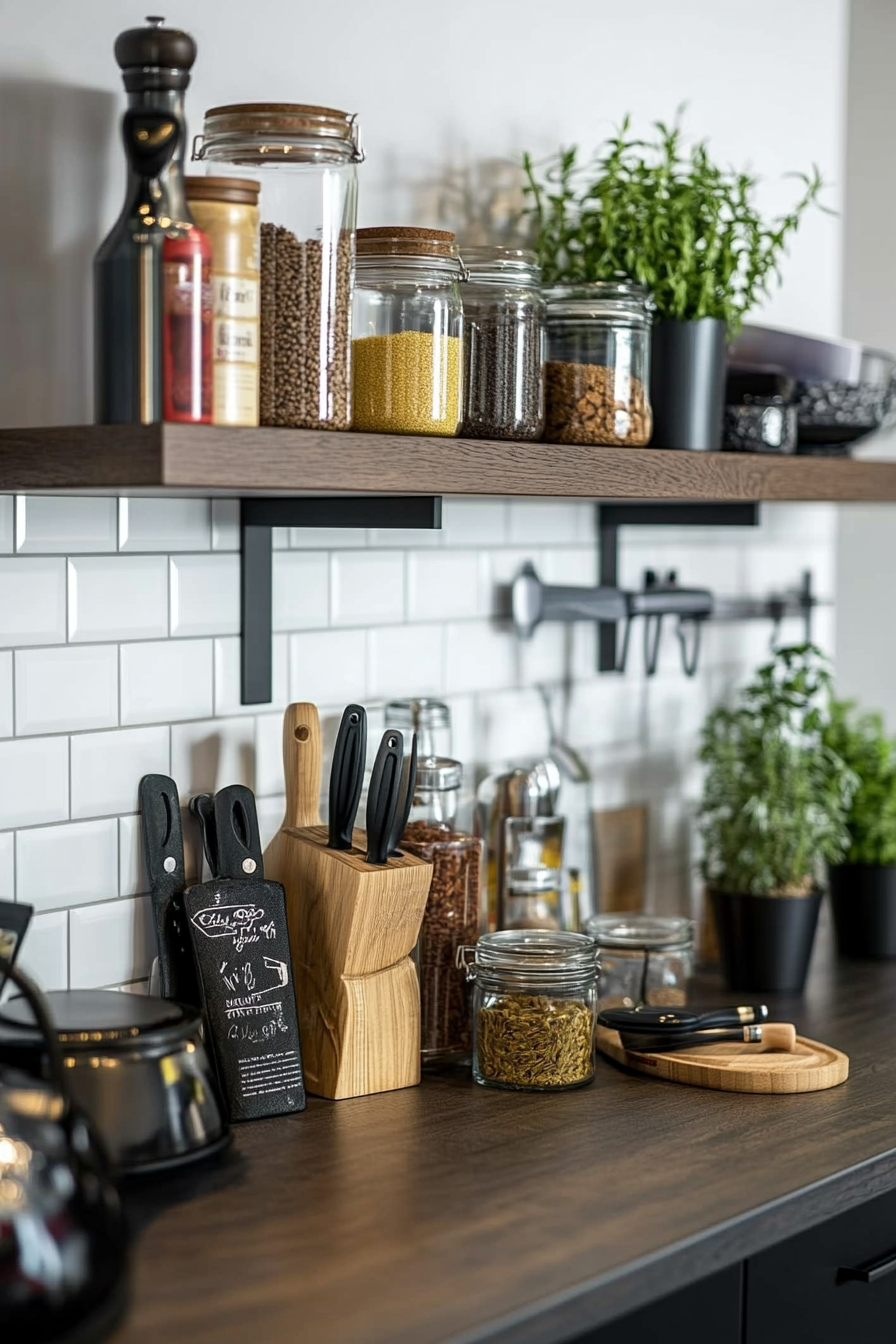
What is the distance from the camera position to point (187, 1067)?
1.39 meters

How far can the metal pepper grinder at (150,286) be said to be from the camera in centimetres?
132

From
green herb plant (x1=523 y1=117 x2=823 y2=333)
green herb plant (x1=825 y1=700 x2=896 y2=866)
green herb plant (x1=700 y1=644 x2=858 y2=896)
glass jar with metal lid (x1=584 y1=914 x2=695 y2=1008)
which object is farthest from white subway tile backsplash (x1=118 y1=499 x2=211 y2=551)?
green herb plant (x1=825 y1=700 x2=896 y2=866)

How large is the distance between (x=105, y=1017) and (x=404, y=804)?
42cm

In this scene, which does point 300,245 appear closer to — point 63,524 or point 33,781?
point 63,524

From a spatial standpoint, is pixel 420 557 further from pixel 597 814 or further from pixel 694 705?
pixel 694 705

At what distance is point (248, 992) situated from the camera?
5.18 feet

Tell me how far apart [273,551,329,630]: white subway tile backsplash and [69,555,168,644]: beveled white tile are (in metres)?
0.16

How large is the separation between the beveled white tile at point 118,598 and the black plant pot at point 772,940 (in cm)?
90

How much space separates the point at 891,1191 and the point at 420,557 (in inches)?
35.1

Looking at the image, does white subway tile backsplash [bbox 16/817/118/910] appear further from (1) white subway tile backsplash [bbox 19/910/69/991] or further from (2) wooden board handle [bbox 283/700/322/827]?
(2) wooden board handle [bbox 283/700/322/827]

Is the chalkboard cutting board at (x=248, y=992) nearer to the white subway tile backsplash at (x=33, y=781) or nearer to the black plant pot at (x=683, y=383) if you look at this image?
the white subway tile backsplash at (x=33, y=781)

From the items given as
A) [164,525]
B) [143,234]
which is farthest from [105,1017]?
[143,234]

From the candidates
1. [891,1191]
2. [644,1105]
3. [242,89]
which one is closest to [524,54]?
[242,89]

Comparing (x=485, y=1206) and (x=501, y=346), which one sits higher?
(x=501, y=346)
